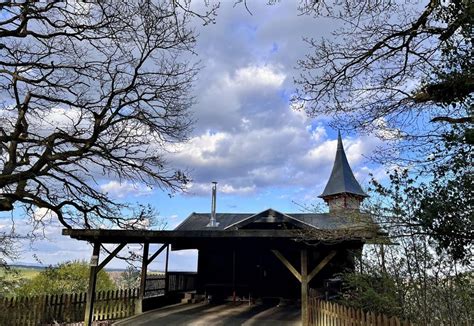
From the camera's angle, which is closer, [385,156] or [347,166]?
[385,156]

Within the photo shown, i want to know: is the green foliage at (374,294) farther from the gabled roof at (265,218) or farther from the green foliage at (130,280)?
the green foliage at (130,280)

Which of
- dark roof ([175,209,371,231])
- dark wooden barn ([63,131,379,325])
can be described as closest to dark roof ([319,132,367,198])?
dark roof ([175,209,371,231])

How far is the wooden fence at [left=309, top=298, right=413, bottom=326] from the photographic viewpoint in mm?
6285

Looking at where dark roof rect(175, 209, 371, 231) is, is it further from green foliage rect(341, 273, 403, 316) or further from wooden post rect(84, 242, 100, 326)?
green foliage rect(341, 273, 403, 316)

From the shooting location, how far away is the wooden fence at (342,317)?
629 cm

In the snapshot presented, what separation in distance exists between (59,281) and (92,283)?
24.1 feet

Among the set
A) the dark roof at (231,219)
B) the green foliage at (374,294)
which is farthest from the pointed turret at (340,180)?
the green foliage at (374,294)

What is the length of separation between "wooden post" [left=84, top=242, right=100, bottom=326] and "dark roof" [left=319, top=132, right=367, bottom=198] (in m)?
21.1

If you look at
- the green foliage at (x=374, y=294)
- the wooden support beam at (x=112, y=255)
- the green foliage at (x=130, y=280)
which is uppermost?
the wooden support beam at (x=112, y=255)

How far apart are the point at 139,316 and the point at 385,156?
8.83m

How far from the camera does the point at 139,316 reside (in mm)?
11969

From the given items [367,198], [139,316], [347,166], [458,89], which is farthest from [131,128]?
[347,166]

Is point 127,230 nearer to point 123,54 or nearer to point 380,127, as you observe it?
point 123,54

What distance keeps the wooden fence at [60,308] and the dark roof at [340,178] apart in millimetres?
19625
